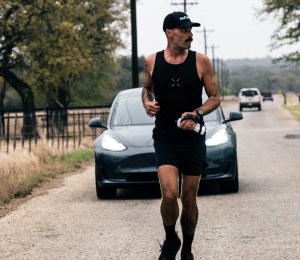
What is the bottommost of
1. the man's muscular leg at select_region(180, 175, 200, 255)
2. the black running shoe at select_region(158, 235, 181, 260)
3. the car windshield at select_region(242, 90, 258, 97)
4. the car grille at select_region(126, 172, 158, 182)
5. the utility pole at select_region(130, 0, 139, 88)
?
the black running shoe at select_region(158, 235, 181, 260)

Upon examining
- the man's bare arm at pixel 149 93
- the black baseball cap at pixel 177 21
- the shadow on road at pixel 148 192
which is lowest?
the shadow on road at pixel 148 192

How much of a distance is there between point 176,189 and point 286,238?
1833mm

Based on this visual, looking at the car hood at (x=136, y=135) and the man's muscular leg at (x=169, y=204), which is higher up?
the car hood at (x=136, y=135)

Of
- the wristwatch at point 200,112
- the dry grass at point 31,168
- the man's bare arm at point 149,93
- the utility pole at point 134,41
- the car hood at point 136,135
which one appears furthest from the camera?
the utility pole at point 134,41

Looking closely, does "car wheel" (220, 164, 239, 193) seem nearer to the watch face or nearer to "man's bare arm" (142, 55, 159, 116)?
"man's bare arm" (142, 55, 159, 116)

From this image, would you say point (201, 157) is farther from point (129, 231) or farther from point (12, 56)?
point (12, 56)

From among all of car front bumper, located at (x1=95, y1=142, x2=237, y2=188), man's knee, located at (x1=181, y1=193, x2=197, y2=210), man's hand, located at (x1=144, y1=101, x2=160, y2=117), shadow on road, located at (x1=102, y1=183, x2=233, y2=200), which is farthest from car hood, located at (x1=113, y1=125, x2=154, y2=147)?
man's hand, located at (x1=144, y1=101, x2=160, y2=117)

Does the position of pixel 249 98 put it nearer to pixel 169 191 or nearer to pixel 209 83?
pixel 209 83

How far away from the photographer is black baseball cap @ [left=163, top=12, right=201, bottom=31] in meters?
5.55

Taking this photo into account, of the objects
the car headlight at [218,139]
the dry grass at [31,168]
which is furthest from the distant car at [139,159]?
the dry grass at [31,168]

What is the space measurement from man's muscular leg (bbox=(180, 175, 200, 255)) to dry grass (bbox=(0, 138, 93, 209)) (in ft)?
16.1

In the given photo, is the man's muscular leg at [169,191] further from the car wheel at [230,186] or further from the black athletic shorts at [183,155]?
the car wheel at [230,186]

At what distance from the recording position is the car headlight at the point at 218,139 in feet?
33.8

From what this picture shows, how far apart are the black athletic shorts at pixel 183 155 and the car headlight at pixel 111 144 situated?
463 cm
